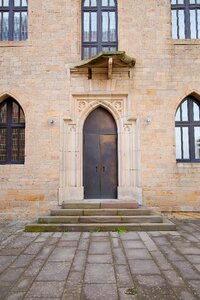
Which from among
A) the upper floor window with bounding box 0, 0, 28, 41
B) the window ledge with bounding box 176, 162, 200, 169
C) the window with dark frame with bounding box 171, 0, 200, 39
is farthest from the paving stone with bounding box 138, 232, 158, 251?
the upper floor window with bounding box 0, 0, 28, 41

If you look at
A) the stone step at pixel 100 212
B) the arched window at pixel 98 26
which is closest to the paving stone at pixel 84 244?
the stone step at pixel 100 212

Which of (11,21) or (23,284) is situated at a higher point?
(11,21)

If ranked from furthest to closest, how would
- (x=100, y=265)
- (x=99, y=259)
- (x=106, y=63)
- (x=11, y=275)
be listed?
(x=106, y=63)
(x=99, y=259)
(x=100, y=265)
(x=11, y=275)

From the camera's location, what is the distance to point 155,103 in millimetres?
7746

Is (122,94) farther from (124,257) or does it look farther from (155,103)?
(124,257)

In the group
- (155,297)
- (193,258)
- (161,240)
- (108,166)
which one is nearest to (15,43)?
(108,166)

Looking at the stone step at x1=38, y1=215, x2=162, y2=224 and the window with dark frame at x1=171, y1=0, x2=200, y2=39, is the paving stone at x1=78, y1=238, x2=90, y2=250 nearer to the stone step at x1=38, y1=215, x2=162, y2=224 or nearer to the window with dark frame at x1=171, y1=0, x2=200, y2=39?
the stone step at x1=38, y1=215, x2=162, y2=224

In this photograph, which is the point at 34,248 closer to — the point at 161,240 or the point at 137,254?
the point at 137,254

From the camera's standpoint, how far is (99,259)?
3775 mm

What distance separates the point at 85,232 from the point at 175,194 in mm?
3357

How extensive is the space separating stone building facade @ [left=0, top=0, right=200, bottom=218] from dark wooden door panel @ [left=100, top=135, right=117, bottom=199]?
281mm

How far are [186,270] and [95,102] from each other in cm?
577

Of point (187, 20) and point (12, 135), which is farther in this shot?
point (187, 20)

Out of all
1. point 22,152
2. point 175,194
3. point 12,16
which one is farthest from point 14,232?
point 12,16
